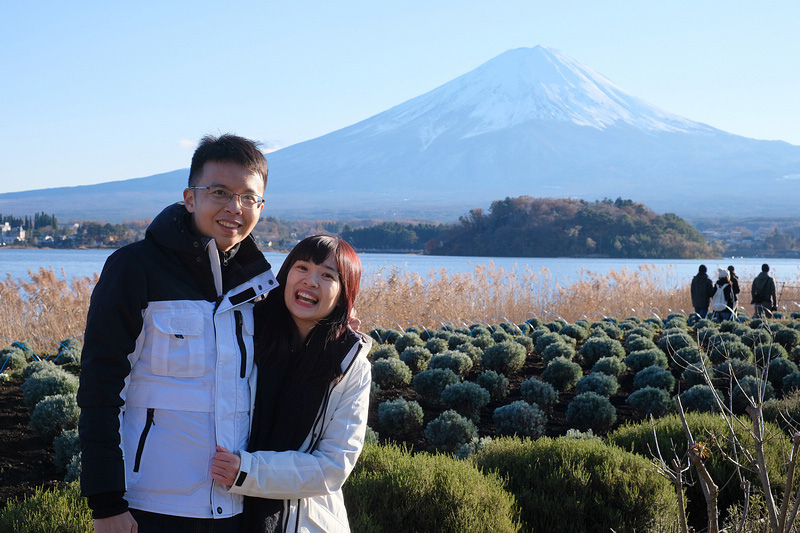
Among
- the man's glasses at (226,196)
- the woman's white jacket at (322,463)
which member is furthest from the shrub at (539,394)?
the man's glasses at (226,196)

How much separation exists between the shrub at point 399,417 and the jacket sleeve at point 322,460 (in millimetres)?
3029

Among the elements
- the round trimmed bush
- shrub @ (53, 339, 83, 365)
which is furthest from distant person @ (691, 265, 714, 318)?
shrub @ (53, 339, 83, 365)

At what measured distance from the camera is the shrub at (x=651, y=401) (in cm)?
581

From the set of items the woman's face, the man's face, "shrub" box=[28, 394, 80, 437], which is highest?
the man's face

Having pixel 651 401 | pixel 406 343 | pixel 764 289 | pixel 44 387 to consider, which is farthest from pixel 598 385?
pixel 764 289

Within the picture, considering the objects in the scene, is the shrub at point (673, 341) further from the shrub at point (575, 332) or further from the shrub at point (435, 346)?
the shrub at point (435, 346)

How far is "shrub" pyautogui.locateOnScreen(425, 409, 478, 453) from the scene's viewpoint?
4.81m

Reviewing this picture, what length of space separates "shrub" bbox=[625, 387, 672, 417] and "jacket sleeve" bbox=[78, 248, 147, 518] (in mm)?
4817

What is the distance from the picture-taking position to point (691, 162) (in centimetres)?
14875

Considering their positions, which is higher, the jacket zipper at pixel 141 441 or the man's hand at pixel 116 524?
the jacket zipper at pixel 141 441

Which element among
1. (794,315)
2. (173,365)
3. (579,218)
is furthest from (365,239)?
(173,365)

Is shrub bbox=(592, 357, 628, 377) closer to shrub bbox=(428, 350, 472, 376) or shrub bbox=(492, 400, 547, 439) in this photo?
shrub bbox=(428, 350, 472, 376)

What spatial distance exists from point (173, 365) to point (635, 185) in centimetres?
13763

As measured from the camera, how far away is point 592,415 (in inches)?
213
